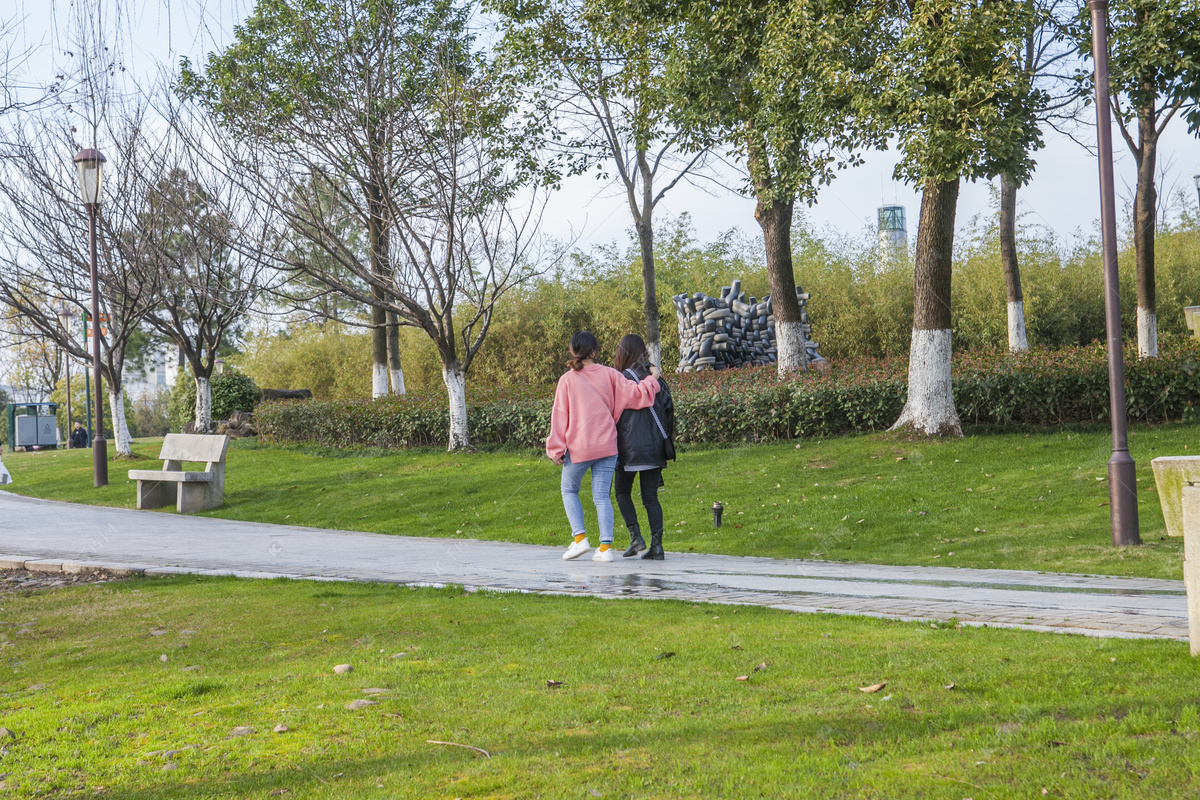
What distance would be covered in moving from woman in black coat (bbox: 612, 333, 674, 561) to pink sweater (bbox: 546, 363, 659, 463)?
0.25ft

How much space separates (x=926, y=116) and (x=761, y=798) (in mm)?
10386

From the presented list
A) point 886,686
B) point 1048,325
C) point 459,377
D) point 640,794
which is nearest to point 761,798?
point 640,794

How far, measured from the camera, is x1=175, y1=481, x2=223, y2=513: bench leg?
12.7 metres

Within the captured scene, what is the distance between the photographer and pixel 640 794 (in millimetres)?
2525

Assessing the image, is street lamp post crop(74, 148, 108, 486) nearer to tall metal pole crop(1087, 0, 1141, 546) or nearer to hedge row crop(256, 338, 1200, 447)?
hedge row crop(256, 338, 1200, 447)

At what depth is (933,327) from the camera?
496 inches

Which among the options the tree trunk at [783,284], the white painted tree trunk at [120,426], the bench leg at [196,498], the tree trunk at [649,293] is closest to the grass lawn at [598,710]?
the bench leg at [196,498]

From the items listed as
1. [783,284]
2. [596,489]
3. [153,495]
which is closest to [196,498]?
[153,495]

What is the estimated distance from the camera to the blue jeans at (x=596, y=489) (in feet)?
24.6

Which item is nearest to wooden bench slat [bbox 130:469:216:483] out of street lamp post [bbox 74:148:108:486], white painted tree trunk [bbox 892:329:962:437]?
street lamp post [bbox 74:148:108:486]

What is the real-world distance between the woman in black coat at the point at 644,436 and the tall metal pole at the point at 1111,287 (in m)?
3.75

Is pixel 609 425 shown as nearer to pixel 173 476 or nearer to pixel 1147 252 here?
pixel 173 476

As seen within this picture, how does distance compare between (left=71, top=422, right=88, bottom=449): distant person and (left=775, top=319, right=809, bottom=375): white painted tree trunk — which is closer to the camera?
(left=775, top=319, right=809, bottom=375): white painted tree trunk

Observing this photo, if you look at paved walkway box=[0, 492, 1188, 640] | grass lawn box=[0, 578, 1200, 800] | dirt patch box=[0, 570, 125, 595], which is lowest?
paved walkway box=[0, 492, 1188, 640]
